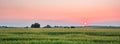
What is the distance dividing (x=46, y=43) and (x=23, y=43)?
1691 millimetres

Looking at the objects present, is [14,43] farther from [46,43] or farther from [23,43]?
[46,43]

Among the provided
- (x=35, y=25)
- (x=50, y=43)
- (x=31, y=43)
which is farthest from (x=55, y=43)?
(x=35, y=25)

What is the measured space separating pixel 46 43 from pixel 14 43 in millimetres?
2343

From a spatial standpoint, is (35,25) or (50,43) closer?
(50,43)

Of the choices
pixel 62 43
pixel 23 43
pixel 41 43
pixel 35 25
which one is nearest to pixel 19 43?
pixel 23 43

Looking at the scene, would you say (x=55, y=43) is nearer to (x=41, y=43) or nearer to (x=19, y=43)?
(x=41, y=43)

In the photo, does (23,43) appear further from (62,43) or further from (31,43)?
(62,43)

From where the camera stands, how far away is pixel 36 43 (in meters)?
20.0

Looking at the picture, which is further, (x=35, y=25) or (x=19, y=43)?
(x=35, y=25)

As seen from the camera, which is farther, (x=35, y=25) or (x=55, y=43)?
(x=35, y=25)

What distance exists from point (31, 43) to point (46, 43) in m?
1.11

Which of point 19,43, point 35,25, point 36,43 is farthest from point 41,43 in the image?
point 35,25

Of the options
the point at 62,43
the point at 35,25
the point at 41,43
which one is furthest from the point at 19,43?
the point at 35,25

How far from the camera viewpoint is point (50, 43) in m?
20.2
